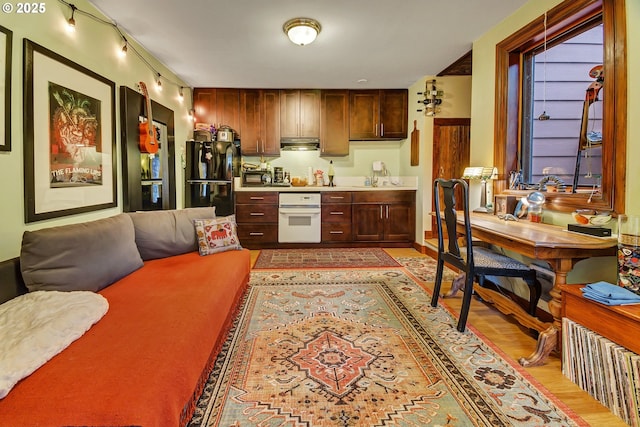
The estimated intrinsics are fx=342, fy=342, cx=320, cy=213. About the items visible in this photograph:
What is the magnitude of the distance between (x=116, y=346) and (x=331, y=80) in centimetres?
436

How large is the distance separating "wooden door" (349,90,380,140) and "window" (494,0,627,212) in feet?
8.01

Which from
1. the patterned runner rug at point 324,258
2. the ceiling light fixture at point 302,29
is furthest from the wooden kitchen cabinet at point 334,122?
the ceiling light fixture at point 302,29

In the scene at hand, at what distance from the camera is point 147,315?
154 cm

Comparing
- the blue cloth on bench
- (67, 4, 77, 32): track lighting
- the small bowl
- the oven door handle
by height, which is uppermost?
(67, 4, 77, 32): track lighting

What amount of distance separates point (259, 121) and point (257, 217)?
1489 mm

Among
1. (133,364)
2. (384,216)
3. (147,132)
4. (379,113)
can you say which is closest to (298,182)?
(384,216)

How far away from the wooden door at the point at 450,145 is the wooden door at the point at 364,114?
1009mm

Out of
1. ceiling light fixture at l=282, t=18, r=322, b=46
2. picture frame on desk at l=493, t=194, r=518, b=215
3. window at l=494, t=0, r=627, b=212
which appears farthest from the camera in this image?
ceiling light fixture at l=282, t=18, r=322, b=46

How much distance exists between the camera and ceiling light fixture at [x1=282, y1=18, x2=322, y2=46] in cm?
293

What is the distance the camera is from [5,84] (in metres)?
1.82

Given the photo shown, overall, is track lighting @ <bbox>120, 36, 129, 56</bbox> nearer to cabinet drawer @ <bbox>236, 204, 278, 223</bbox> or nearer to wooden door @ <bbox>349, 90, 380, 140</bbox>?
cabinet drawer @ <bbox>236, 204, 278, 223</bbox>

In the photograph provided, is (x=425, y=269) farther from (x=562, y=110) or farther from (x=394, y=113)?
(x=394, y=113)

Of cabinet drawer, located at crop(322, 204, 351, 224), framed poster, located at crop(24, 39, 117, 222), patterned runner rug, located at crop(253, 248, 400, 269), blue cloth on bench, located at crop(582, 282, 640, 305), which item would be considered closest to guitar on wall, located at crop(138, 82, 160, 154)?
framed poster, located at crop(24, 39, 117, 222)

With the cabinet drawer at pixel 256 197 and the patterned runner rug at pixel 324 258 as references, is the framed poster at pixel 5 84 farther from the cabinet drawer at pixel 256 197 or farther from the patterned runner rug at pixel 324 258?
the cabinet drawer at pixel 256 197
